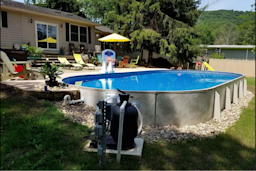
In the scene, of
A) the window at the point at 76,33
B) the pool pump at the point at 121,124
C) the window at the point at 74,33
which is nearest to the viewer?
the pool pump at the point at 121,124

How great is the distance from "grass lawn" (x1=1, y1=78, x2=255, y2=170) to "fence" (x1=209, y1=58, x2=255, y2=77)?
42.6 ft

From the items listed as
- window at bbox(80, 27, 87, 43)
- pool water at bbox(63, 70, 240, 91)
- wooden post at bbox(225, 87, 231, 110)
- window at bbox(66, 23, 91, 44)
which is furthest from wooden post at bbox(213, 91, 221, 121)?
window at bbox(80, 27, 87, 43)

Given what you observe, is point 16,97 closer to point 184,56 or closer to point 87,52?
point 87,52

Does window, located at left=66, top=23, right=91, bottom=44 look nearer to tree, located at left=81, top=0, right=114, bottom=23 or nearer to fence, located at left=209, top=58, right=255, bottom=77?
fence, located at left=209, top=58, right=255, bottom=77

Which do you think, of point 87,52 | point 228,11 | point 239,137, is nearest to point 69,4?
point 87,52

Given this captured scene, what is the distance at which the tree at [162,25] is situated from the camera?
52.9ft

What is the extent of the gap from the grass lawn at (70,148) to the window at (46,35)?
974 centimetres

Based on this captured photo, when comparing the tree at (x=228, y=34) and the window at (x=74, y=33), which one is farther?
the tree at (x=228, y=34)

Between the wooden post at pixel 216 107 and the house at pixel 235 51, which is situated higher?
the house at pixel 235 51

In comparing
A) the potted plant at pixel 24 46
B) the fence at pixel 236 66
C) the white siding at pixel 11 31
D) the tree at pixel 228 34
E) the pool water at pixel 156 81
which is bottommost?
the pool water at pixel 156 81

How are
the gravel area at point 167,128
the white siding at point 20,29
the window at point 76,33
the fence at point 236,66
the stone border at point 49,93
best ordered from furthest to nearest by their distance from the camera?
the fence at point 236,66 < the window at point 76,33 < the white siding at point 20,29 < the stone border at point 49,93 < the gravel area at point 167,128

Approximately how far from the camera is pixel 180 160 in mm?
3016

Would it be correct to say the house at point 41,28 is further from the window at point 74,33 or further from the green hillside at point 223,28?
the green hillside at point 223,28

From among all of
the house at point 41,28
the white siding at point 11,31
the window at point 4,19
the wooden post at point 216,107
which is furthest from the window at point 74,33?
the wooden post at point 216,107
